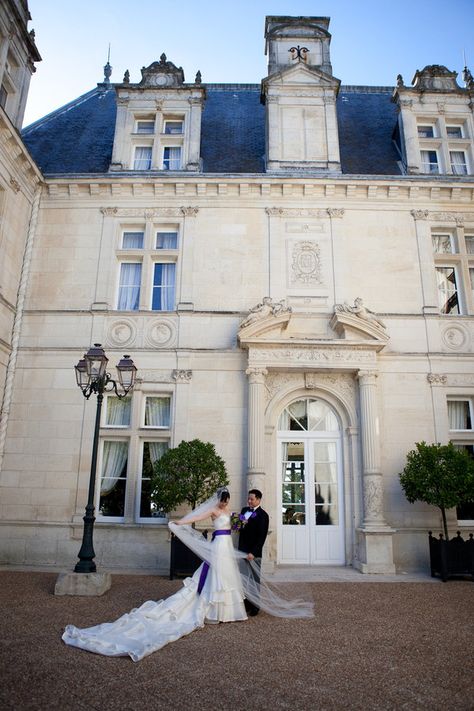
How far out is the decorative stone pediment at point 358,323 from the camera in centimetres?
1045

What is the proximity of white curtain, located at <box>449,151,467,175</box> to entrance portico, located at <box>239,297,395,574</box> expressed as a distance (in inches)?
202

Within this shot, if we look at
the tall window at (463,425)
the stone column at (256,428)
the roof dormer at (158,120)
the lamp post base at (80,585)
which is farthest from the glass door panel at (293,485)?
the roof dormer at (158,120)

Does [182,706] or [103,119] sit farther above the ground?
[103,119]

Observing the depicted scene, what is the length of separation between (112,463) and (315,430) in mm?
4448

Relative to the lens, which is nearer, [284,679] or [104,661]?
[284,679]

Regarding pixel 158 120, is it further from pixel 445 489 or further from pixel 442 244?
pixel 445 489

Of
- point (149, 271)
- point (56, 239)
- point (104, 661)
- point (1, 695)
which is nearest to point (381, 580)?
point (104, 661)

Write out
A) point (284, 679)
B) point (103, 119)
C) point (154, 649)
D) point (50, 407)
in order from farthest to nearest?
point (103, 119) → point (50, 407) → point (154, 649) → point (284, 679)

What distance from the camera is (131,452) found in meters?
10.4

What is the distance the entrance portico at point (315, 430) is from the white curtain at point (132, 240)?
371 centimetres

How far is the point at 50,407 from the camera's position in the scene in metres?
10.6

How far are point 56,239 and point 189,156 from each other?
385 centimetres

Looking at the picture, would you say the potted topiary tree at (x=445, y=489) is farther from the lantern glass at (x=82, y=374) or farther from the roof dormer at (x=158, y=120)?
the roof dormer at (x=158, y=120)

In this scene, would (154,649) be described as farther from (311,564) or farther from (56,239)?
(56,239)
